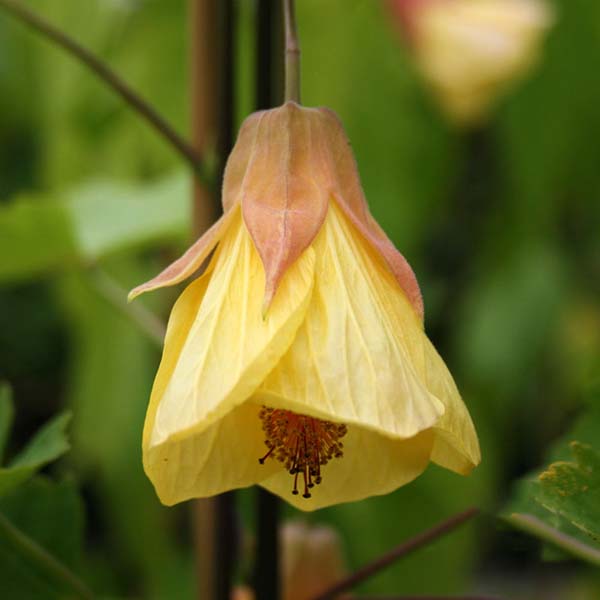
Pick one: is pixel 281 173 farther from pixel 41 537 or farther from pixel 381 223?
pixel 381 223

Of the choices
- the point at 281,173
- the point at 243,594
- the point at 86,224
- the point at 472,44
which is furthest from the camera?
the point at 472,44

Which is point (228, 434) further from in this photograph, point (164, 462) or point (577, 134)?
point (577, 134)

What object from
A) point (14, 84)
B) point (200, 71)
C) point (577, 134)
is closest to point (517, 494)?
point (200, 71)

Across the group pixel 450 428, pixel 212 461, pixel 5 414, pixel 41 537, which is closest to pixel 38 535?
pixel 41 537

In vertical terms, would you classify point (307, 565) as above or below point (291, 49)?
below

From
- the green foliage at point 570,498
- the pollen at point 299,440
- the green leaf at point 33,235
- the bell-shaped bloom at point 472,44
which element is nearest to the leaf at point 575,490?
the green foliage at point 570,498

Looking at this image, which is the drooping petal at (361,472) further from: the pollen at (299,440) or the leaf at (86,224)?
the leaf at (86,224)
